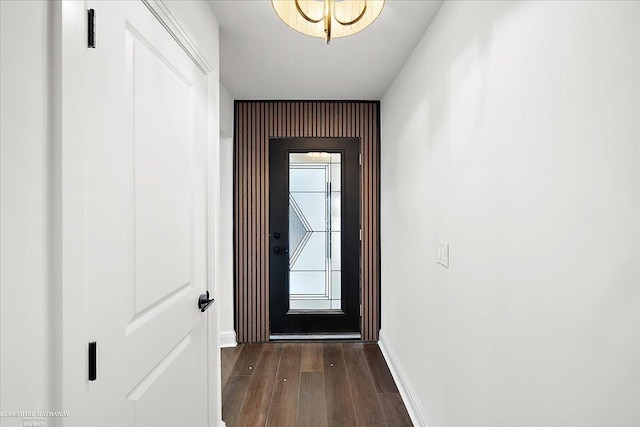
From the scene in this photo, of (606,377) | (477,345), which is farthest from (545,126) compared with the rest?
(477,345)

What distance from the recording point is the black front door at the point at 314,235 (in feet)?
11.6

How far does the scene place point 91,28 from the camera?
0.90 metres

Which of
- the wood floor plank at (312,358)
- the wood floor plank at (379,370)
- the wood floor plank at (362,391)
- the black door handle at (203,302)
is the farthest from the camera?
the wood floor plank at (312,358)

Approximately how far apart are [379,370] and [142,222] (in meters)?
2.42

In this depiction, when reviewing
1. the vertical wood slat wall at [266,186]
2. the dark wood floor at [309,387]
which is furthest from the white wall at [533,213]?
the vertical wood slat wall at [266,186]

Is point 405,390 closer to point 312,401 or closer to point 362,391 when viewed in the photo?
point 362,391

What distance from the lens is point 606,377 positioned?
83cm

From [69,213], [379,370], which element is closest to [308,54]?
[69,213]

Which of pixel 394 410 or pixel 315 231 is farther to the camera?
pixel 315 231

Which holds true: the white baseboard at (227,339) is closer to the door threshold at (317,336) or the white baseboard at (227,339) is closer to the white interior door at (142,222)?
the door threshold at (317,336)

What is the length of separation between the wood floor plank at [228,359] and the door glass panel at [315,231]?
0.67 meters

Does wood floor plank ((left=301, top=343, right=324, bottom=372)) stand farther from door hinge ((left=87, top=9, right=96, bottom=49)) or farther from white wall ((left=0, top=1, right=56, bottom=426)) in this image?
door hinge ((left=87, top=9, right=96, bottom=49))

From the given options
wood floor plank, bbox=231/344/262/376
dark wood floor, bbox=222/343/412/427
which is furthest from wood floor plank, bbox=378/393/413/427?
wood floor plank, bbox=231/344/262/376

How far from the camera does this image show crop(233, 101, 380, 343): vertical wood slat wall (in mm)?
3512
